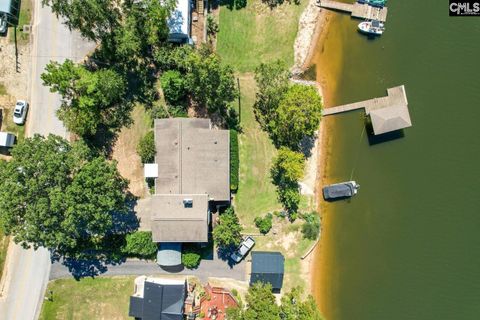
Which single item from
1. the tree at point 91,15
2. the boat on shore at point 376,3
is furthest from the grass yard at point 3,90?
the boat on shore at point 376,3

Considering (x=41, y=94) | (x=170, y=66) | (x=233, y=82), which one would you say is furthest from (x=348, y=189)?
(x=41, y=94)

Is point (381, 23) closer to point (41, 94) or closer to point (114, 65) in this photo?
point (114, 65)

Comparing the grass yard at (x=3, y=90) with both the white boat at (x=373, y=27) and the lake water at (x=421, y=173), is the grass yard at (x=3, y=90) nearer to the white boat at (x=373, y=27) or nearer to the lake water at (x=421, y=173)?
the lake water at (x=421, y=173)

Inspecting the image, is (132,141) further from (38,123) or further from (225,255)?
(225,255)

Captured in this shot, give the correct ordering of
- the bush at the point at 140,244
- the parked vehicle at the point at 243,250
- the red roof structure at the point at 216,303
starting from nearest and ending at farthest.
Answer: the bush at the point at 140,244 → the red roof structure at the point at 216,303 → the parked vehicle at the point at 243,250

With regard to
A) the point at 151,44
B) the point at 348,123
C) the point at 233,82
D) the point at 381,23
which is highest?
the point at 381,23
